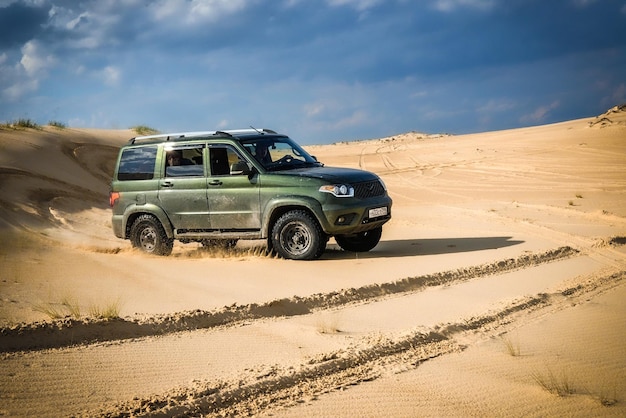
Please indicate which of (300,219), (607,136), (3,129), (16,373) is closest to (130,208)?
(300,219)

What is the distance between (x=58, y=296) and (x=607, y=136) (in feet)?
116

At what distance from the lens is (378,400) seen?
4.49 m

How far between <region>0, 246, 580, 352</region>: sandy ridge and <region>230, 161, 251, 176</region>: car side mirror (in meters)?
3.33

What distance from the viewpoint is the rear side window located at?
1145 cm

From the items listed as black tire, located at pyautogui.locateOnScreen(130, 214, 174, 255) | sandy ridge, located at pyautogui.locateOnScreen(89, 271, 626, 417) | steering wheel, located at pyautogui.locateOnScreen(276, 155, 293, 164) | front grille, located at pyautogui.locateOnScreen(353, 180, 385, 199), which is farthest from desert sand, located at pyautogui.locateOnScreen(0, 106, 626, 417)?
steering wheel, located at pyautogui.locateOnScreen(276, 155, 293, 164)

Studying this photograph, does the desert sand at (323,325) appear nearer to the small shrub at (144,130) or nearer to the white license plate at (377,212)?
the white license plate at (377,212)

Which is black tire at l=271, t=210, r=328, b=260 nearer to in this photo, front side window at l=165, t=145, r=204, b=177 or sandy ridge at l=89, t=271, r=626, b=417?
front side window at l=165, t=145, r=204, b=177

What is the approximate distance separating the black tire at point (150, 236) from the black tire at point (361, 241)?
118 inches

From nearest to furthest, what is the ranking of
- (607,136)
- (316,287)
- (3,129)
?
(316,287), (3,129), (607,136)

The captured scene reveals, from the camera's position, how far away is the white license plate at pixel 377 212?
10312mm

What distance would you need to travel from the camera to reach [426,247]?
1192cm

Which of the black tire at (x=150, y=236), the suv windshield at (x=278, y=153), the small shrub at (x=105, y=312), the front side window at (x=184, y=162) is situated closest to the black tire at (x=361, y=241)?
the suv windshield at (x=278, y=153)

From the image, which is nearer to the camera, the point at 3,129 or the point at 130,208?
the point at 130,208

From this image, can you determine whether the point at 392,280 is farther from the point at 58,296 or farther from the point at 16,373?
the point at 16,373
